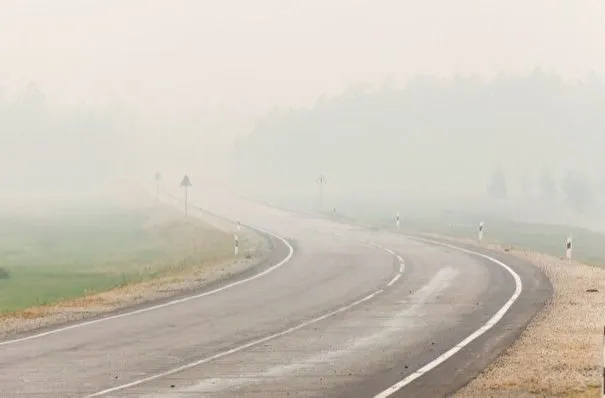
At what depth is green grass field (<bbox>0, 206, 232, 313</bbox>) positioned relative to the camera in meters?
32.1

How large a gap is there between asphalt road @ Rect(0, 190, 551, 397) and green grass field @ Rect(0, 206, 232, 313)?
955cm

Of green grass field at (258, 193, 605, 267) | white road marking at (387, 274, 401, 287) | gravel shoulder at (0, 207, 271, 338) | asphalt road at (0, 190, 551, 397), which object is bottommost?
green grass field at (258, 193, 605, 267)

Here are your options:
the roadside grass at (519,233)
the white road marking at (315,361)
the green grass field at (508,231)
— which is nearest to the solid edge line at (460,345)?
the white road marking at (315,361)

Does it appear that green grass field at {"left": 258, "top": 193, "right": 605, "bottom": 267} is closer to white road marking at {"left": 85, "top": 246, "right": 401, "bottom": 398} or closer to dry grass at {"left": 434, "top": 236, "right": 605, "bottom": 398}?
white road marking at {"left": 85, "top": 246, "right": 401, "bottom": 398}

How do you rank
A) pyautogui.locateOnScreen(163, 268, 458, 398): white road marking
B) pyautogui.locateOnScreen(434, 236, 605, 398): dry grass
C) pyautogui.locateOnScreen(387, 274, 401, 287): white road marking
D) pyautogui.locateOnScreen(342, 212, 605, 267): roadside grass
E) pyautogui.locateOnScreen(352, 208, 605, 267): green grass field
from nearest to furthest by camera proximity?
pyautogui.locateOnScreen(434, 236, 605, 398): dry grass
pyautogui.locateOnScreen(163, 268, 458, 398): white road marking
pyautogui.locateOnScreen(387, 274, 401, 287): white road marking
pyautogui.locateOnScreen(342, 212, 605, 267): roadside grass
pyautogui.locateOnScreen(352, 208, 605, 267): green grass field

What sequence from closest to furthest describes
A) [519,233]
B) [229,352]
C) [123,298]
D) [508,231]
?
[229,352]
[123,298]
[519,233]
[508,231]

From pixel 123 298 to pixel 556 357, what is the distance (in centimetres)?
1183

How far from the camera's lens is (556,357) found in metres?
12.3

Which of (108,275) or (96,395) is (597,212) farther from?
(96,395)

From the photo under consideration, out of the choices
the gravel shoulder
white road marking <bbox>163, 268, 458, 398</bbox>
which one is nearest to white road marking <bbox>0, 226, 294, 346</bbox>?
the gravel shoulder

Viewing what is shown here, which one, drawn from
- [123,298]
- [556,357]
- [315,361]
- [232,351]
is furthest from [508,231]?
[315,361]

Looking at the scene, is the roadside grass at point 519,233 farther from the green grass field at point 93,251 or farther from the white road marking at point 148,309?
the white road marking at point 148,309

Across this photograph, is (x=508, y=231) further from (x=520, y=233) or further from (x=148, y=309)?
(x=148, y=309)

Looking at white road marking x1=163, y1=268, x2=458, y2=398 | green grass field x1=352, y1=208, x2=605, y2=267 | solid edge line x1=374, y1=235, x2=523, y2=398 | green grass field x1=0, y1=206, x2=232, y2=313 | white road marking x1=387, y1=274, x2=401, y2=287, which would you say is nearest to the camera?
solid edge line x1=374, y1=235, x2=523, y2=398
